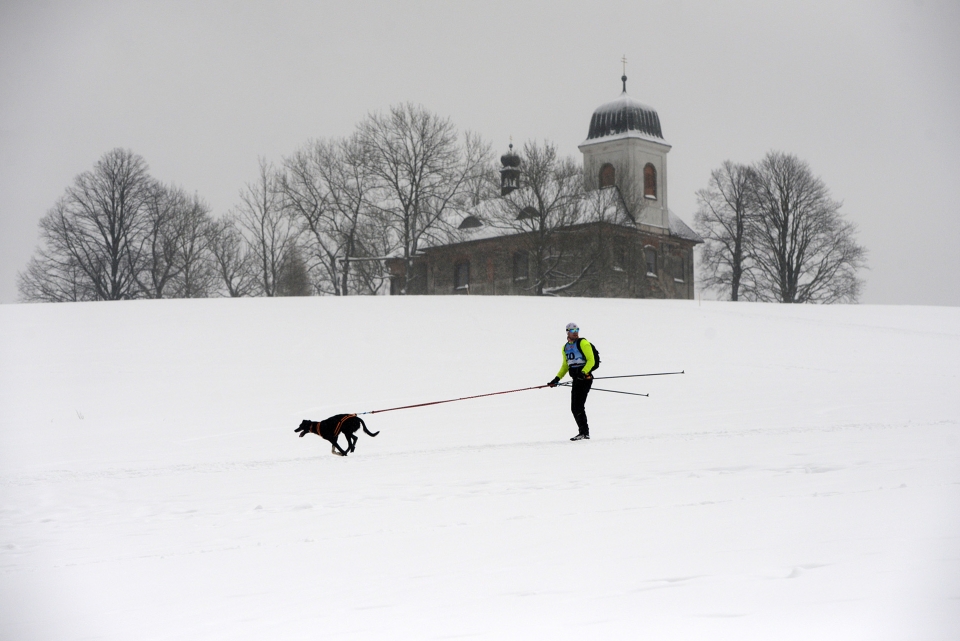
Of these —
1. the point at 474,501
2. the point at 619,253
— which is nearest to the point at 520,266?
the point at 619,253

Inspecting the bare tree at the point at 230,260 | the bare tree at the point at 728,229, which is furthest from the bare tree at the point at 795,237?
the bare tree at the point at 230,260

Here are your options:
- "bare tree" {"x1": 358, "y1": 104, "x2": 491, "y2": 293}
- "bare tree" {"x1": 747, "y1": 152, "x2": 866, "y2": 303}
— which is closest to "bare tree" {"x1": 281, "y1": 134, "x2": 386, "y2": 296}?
"bare tree" {"x1": 358, "y1": 104, "x2": 491, "y2": 293}

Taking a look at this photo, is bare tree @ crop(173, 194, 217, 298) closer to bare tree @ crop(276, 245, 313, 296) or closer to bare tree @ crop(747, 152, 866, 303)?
bare tree @ crop(276, 245, 313, 296)

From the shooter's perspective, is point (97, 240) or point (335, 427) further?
point (97, 240)

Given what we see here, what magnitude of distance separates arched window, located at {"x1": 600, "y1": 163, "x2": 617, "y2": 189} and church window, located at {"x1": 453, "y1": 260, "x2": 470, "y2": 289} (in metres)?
12.7

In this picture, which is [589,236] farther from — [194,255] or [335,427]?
[335,427]

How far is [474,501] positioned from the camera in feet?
28.6

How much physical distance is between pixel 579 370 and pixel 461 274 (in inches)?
2267

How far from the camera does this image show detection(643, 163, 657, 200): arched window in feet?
231

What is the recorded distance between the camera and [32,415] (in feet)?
59.9

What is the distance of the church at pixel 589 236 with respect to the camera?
2157 inches

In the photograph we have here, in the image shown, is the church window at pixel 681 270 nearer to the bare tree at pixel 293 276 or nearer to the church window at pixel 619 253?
the church window at pixel 619 253

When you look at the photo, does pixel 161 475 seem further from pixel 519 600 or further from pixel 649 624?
pixel 649 624

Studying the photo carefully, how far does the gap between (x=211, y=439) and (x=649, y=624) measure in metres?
12.2
